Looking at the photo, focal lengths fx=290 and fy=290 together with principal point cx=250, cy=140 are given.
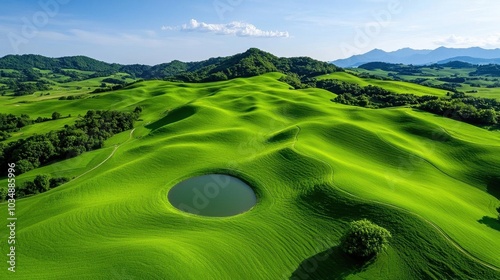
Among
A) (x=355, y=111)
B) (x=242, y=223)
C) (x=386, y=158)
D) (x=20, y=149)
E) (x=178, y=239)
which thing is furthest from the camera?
(x=355, y=111)

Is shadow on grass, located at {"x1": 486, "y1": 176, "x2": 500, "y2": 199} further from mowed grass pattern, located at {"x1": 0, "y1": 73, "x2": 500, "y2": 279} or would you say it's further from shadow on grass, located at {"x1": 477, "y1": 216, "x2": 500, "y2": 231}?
shadow on grass, located at {"x1": 477, "y1": 216, "x2": 500, "y2": 231}

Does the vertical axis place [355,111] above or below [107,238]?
above

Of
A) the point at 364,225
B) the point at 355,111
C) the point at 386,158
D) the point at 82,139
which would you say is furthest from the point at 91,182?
the point at 355,111

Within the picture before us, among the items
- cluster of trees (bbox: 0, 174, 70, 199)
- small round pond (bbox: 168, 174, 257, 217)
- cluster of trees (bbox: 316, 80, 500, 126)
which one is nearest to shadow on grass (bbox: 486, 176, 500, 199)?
cluster of trees (bbox: 316, 80, 500, 126)

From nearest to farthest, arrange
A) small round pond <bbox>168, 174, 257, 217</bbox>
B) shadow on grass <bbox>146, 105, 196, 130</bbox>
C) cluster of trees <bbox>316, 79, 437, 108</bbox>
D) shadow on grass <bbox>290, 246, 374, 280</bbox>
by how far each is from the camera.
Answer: shadow on grass <bbox>290, 246, 374, 280</bbox>
small round pond <bbox>168, 174, 257, 217</bbox>
shadow on grass <bbox>146, 105, 196, 130</bbox>
cluster of trees <bbox>316, 79, 437, 108</bbox>

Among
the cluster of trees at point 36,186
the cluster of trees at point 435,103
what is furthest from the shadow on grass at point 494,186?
the cluster of trees at point 36,186

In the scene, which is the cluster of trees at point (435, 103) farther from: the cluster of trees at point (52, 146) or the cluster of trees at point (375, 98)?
the cluster of trees at point (52, 146)

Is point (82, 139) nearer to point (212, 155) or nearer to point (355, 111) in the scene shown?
point (212, 155)
